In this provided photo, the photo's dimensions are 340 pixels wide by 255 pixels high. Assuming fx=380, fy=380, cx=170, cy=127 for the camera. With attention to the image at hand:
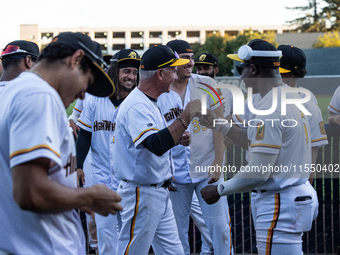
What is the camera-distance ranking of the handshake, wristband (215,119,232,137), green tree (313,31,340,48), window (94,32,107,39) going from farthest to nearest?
window (94,32,107,39) < green tree (313,31,340,48) < wristband (215,119,232,137) < the handshake

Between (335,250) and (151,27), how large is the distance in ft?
335

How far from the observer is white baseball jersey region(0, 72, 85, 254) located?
61.0 inches

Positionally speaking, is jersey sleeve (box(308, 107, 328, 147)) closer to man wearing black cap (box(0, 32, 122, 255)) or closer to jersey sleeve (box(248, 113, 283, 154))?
jersey sleeve (box(248, 113, 283, 154))

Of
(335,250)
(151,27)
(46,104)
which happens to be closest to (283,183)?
(46,104)

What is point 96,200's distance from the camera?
5.85ft

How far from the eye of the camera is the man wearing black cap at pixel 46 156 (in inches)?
61.2

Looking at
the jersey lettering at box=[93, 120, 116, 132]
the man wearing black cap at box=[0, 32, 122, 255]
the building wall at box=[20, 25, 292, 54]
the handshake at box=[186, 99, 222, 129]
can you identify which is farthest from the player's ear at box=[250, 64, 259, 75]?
the building wall at box=[20, 25, 292, 54]

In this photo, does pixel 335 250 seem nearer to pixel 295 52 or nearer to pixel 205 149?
pixel 205 149

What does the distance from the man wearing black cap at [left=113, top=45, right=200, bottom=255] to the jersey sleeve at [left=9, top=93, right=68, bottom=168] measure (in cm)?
162

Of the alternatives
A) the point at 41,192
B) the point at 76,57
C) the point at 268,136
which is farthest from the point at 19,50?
the point at 41,192

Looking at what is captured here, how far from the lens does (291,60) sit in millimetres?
3859

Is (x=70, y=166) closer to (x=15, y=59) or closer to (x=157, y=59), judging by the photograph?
(x=157, y=59)

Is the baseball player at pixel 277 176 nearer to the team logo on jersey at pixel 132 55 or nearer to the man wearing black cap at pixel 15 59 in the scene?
the team logo on jersey at pixel 132 55

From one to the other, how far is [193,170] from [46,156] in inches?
127
